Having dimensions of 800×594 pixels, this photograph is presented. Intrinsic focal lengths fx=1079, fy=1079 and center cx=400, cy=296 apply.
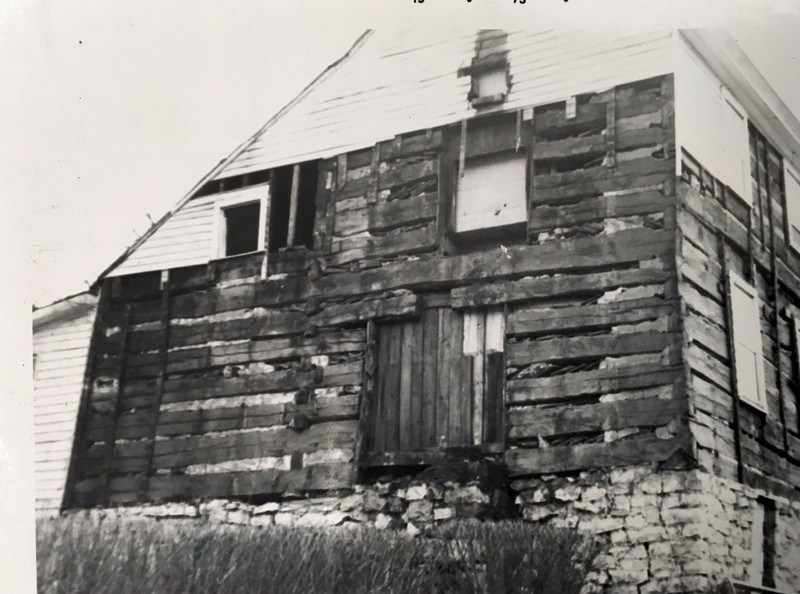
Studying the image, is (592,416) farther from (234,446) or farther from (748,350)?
(234,446)

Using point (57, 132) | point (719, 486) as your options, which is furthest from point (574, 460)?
point (57, 132)

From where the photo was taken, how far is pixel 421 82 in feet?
Answer: 17.7

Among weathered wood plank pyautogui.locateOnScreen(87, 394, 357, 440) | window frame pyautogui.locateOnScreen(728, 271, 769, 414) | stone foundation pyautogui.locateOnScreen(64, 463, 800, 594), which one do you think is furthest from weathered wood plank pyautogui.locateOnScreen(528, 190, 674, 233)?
weathered wood plank pyautogui.locateOnScreen(87, 394, 357, 440)

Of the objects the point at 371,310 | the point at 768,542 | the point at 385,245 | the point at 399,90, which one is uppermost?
the point at 399,90

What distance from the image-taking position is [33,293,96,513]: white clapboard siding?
516cm

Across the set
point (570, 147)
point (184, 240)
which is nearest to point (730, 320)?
point (570, 147)

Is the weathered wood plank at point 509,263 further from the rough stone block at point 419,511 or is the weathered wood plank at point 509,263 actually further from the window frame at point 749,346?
the rough stone block at point 419,511

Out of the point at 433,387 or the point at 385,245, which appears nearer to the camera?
the point at 433,387

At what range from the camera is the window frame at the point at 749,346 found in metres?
4.84

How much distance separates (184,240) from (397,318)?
140cm

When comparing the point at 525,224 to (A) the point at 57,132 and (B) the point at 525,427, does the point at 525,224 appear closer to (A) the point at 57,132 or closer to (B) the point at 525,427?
(B) the point at 525,427

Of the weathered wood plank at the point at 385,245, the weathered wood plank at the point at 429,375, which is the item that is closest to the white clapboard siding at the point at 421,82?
the weathered wood plank at the point at 385,245

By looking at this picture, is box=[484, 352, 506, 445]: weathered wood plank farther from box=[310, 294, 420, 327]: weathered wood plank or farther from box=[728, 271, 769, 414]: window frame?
box=[728, 271, 769, 414]: window frame

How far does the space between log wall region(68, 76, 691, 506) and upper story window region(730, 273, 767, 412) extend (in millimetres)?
351
